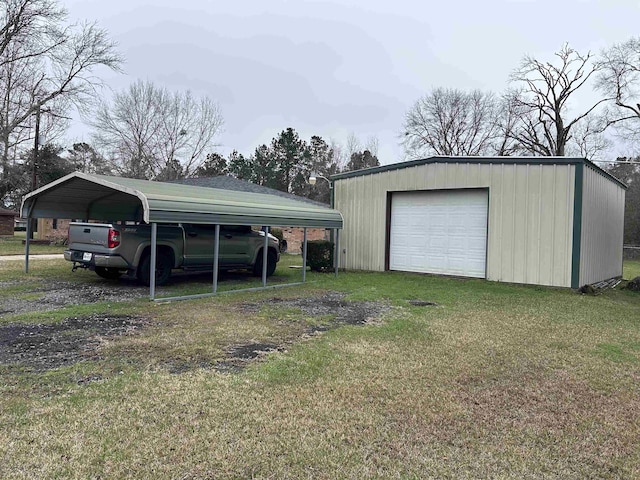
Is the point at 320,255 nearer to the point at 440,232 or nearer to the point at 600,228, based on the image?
the point at 440,232

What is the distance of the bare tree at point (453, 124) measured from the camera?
39.1 meters

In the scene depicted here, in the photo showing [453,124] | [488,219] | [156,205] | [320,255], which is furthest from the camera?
[453,124]

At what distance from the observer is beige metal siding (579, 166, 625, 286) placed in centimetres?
1107

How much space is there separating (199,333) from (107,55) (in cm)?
2751

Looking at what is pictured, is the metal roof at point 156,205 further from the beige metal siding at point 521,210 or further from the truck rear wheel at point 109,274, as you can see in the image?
the beige metal siding at point 521,210

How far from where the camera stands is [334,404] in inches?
141

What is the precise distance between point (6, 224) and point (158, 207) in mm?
30854

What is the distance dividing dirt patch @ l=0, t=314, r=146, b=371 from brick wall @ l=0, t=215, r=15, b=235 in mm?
31148

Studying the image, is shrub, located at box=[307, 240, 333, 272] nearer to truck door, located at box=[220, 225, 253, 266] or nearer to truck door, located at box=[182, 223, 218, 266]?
truck door, located at box=[220, 225, 253, 266]

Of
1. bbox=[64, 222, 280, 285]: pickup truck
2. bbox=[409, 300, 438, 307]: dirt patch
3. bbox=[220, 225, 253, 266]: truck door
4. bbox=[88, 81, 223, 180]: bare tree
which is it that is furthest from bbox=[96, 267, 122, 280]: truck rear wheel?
bbox=[88, 81, 223, 180]: bare tree

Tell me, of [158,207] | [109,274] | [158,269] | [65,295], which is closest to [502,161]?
[158,207]

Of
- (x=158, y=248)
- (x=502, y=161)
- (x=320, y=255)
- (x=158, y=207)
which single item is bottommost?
(x=320, y=255)

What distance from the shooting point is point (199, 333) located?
228 inches

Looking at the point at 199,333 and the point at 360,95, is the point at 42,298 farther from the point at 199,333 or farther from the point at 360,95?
the point at 360,95
